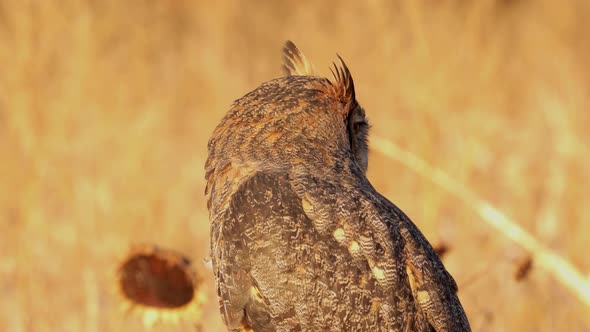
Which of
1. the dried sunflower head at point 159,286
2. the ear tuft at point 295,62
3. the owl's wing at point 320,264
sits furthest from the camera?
the dried sunflower head at point 159,286

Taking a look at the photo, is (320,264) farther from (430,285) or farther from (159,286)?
(159,286)

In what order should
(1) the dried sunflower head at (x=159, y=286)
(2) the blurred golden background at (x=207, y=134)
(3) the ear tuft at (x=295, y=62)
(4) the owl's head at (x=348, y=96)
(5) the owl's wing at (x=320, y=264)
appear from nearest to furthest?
(5) the owl's wing at (x=320, y=264) → (4) the owl's head at (x=348, y=96) → (3) the ear tuft at (x=295, y=62) → (1) the dried sunflower head at (x=159, y=286) → (2) the blurred golden background at (x=207, y=134)

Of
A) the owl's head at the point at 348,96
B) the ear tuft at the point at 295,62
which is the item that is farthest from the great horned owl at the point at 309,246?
the ear tuft at the point at 295,62

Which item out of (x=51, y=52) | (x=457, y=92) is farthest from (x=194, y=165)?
(x=51, y=52)

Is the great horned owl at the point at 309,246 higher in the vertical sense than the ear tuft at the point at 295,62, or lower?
lower

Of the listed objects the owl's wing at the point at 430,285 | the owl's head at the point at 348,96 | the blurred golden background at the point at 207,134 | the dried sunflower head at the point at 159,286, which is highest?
the blurred golden background at the point at 207,134

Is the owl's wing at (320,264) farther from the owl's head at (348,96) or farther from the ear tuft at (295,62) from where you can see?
the ear tuft at (295,62)

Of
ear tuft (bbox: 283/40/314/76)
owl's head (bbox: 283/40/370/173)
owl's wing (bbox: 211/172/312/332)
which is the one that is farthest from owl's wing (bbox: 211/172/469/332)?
ear tuft (bbox: 283/40/314/76)

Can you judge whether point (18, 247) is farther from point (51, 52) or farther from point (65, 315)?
point (51, 52)
